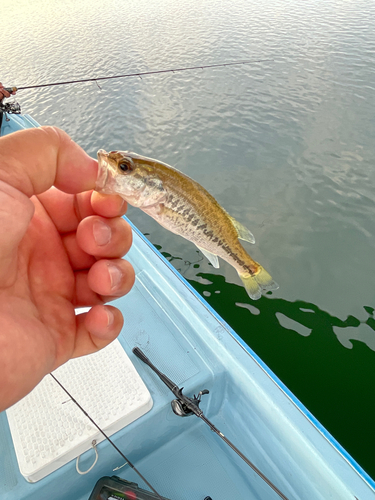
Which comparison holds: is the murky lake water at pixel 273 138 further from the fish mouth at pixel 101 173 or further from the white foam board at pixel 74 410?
the fish mouth at pixel 101 173

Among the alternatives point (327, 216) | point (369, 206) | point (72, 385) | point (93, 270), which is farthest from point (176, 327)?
point (369, 206)

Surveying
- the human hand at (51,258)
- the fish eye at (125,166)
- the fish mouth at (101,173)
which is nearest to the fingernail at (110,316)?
the human hand at (51,258)

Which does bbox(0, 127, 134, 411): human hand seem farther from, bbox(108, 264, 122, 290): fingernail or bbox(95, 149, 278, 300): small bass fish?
bbox(95, 149, 278, 300): small bass fish

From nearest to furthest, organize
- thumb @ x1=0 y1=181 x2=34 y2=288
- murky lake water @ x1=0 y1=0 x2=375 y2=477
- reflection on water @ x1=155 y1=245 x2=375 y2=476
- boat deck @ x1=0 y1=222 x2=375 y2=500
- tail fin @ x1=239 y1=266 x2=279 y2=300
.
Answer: thumb @ x1=0 y1=181 x2=34 y2=288 < boat deck @ x1=0 y1=222 x2=375 y2=500 < tail fin @ x1=239 y1=266 x2=279 y2=300 < reflection on water @ x1=155 y1=245 x2=375 y2=476 < murky lake water @ x1=0 y1=0 x2=375 y2=477

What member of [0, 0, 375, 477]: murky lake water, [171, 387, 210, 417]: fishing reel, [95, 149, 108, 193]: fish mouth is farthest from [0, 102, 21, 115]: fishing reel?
[171, 387, 210, 417]: fishing reel

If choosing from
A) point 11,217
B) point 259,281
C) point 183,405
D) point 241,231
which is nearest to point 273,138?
point 259,281
